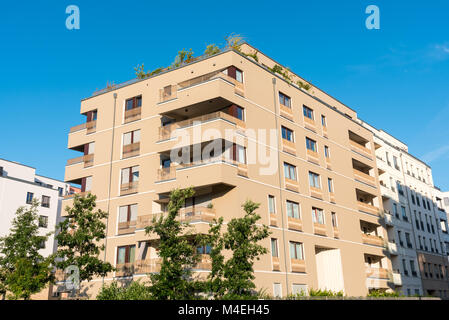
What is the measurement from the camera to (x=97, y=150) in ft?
141

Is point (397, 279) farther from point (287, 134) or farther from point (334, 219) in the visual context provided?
point (287, 134)


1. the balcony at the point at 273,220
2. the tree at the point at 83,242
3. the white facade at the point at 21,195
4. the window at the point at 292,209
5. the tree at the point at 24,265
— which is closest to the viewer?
the tree at the point at 83,242

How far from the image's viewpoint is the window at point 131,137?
40966mm

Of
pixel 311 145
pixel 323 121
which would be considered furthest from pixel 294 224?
pixel 323 121

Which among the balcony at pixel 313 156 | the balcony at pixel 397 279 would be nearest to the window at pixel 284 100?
the balcony at pixel 313 156

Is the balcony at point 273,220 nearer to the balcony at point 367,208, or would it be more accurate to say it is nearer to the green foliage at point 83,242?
the green foliage at point 83,242

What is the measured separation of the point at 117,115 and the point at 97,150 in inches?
154

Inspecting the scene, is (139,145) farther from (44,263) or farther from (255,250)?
(255,250)

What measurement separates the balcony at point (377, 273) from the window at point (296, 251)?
41.2 ft

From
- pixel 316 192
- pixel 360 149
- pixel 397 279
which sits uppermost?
pixel 360 149

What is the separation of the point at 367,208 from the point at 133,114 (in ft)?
92.7

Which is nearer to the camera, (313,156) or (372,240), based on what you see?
(313,156)

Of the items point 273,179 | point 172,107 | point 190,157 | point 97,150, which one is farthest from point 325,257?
point 97,150

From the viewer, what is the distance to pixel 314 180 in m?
43.6
